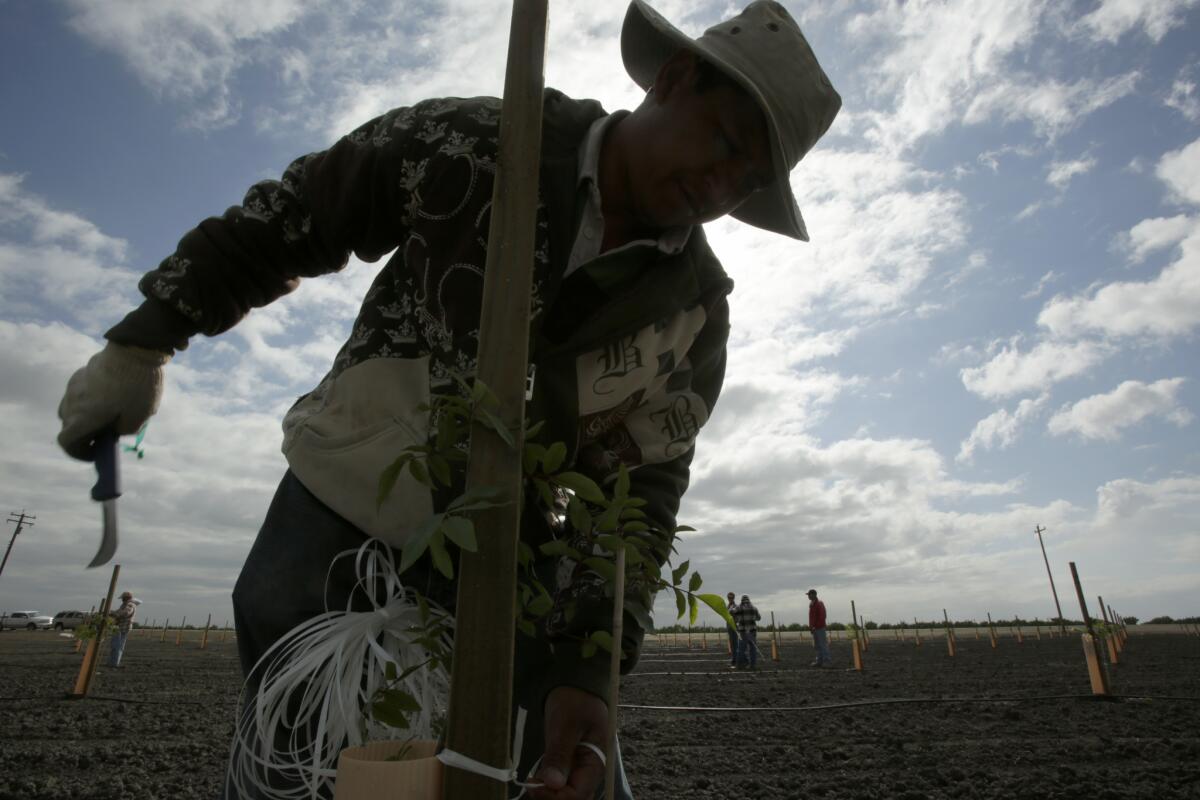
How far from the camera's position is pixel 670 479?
4.94 ft

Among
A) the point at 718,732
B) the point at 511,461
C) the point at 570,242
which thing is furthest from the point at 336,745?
the point at 718,732

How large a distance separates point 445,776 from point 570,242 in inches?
34.9

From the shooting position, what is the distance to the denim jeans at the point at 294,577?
1063mm

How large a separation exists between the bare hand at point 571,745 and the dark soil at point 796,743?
4178mm

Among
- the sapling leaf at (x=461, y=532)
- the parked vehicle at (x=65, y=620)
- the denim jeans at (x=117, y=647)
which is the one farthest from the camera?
the parked vehicle at (x=65, y=620)

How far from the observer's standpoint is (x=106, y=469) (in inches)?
42.4

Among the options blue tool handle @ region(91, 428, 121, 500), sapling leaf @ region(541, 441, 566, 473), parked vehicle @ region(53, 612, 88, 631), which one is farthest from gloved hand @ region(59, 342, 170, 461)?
parked vehicle @ region(53, 612, 88, 631)

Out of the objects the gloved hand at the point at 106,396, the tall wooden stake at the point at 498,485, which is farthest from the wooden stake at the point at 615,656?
the gloved hand at the point at 106,396

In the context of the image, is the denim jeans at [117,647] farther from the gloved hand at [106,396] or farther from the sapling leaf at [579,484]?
the sapling leaf at [579,484]

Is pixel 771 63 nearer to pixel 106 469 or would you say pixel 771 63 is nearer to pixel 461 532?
pixel 461 532

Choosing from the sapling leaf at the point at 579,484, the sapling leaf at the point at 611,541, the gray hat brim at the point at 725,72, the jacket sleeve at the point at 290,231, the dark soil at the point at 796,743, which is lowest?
the dark soil at the point at 796,743

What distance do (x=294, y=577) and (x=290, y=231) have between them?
629 millimetres

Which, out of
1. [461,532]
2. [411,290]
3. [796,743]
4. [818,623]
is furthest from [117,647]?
[461,532]

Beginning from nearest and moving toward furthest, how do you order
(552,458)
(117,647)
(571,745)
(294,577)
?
(552,458) < (571,745) < (294,577) < (117,647)
